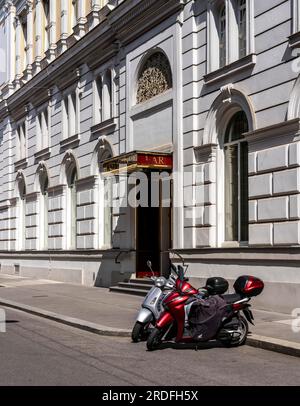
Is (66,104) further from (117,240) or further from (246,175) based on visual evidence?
(246,175)

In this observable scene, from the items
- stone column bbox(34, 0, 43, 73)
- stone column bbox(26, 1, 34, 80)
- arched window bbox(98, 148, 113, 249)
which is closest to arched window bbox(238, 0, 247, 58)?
arched window bbox(98, 148, 113, 249)

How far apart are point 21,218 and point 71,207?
7.19 meters

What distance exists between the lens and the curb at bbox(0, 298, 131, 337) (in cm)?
1239

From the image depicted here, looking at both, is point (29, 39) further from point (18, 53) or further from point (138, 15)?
point (138, 15)

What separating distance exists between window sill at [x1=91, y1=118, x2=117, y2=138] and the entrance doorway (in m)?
2.86

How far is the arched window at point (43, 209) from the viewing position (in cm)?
3034

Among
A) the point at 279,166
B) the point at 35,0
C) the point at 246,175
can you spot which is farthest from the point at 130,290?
the point at 35,0

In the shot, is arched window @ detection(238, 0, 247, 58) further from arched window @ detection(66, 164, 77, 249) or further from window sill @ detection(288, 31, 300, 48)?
arched window @ detection(66, 164, 77, 249)

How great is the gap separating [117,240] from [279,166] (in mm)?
9101

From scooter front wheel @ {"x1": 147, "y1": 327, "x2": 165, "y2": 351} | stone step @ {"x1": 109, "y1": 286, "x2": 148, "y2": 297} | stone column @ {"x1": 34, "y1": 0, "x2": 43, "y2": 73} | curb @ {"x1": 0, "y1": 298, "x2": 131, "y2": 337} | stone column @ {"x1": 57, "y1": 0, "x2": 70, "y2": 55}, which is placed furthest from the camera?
stone column @ {"x1": 34, "y1": 0, "x2": 43, "y2": 73}

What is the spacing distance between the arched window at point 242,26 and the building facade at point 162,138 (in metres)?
0.03

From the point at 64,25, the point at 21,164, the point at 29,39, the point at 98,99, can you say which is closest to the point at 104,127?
the point at 98,99

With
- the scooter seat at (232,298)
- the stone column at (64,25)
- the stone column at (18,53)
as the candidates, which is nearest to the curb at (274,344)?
the scooter seat at (232,298)

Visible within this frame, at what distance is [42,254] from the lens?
29766 mm
